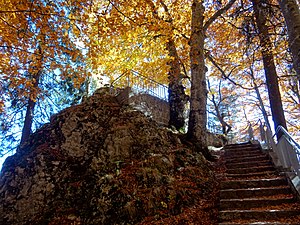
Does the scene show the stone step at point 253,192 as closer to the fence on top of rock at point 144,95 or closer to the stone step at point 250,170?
the stone step at point 250,170

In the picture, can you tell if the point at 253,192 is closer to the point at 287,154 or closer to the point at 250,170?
the point at 287,154

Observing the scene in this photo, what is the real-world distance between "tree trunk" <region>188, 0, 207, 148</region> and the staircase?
1.94m

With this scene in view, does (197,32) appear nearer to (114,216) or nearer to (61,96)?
(114,216)

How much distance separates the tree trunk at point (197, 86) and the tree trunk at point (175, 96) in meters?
1.83

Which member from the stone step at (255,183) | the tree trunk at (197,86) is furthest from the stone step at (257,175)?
the tree trunk at (197,86)

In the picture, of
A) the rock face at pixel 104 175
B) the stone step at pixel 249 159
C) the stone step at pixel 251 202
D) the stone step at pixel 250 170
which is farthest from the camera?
the stone step at pixel 249 159

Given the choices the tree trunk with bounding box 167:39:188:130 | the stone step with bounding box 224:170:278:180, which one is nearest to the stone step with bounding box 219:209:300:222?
the stone step with bounding box 224:170:278:180

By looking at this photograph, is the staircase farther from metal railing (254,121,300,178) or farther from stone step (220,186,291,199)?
metal railing (254,121,300,178)

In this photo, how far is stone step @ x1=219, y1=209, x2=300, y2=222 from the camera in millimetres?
4140

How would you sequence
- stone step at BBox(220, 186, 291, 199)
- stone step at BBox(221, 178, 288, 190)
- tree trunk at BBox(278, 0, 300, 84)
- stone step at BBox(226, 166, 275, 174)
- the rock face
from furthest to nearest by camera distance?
stone step at BBox(226, 166, 275, 174)
the rock face
stone step at BBox(221, 178, 288, 190)
stone step at BBox(220, 186, 291, 199)
tree trunk at BBox(278, 0, 300, 84)

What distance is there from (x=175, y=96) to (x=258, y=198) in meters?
6.50

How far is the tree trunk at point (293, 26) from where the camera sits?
3255 mm

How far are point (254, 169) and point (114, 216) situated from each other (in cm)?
413

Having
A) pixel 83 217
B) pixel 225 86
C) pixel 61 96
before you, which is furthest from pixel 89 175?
pixel 225 86
